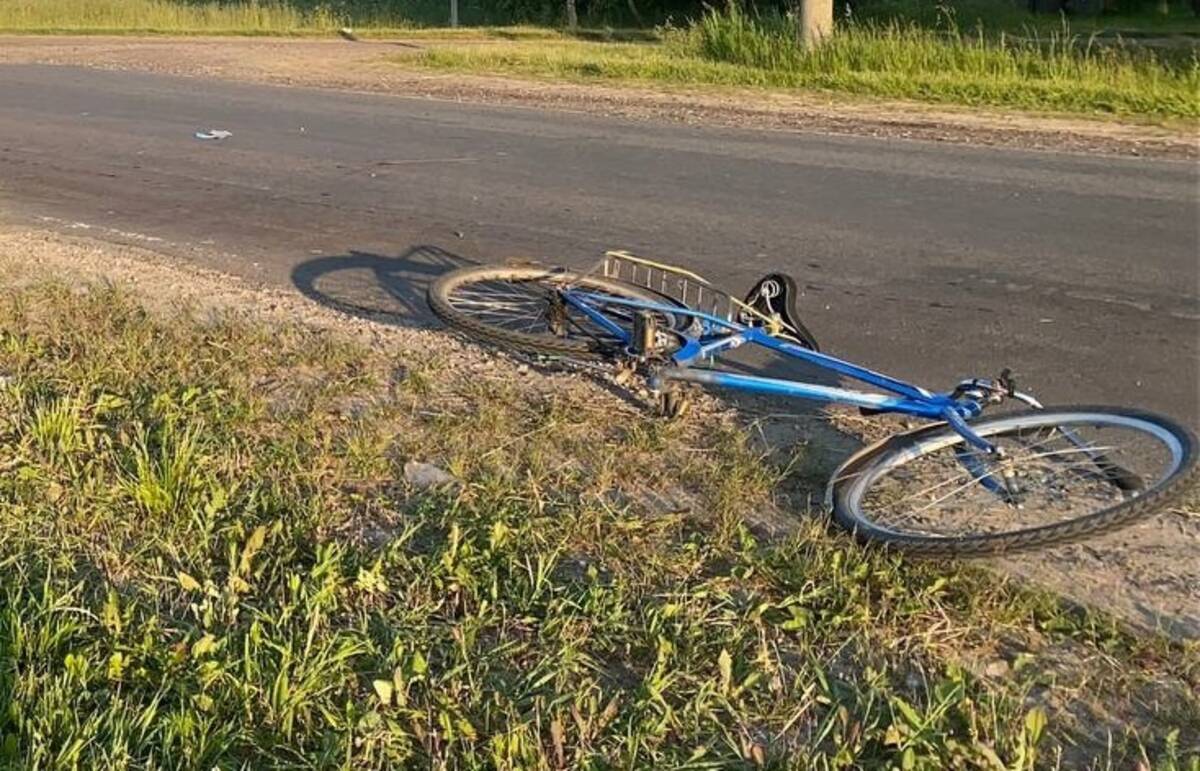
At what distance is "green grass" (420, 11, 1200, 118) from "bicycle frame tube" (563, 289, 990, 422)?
35.2ft

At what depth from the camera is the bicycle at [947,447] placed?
356 cm

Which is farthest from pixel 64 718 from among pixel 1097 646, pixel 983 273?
pixel 983 273

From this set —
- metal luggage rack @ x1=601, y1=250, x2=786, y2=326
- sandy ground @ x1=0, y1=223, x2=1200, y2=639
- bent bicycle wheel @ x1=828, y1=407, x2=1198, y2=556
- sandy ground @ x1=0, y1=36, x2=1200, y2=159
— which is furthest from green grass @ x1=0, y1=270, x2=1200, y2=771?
sandy ground @ x1=0, y1=36, x2=1200, y2=159

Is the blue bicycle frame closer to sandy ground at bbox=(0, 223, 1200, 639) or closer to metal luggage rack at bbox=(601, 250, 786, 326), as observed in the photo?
metal luggage rack at bbox=(601, 250, 786, 326)

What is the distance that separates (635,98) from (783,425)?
11.7 m

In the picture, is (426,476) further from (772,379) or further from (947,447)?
(947,447)

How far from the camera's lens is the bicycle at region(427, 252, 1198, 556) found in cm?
356

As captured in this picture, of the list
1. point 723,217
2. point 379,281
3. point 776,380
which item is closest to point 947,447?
point 776,380

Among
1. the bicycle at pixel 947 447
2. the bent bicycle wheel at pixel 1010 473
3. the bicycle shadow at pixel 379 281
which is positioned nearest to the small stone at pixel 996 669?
the bicycle at pixel 947 447

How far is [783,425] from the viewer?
4762 millimetres

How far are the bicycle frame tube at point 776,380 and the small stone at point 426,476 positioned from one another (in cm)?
89

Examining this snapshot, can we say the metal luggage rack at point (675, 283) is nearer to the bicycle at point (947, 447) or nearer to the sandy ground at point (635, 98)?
the bicycle at point (947, 447)

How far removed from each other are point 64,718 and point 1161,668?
2585mm

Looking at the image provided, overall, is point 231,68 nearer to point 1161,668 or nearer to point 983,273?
point 983,273
